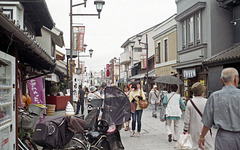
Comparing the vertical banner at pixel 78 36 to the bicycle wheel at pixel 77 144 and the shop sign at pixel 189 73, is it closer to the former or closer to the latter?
the shop sign at pixel 189 73

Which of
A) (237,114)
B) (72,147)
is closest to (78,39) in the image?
(72,147)

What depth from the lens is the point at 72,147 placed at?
561 centimetres

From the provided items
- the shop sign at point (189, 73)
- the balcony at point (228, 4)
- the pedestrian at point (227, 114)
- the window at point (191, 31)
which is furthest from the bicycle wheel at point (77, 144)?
the window at point (191, 31)

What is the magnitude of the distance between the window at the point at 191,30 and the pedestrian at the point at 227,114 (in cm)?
1393

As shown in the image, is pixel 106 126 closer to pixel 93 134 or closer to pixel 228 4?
pixel 93 134

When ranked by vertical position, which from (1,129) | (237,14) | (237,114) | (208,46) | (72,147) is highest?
(237,14)

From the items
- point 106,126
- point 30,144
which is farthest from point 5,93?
point 106,126

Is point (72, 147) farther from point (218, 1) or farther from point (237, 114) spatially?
point (218, 1)

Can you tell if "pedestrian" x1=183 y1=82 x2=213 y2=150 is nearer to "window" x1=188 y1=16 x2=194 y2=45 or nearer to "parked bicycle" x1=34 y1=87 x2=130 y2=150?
"parked bicycle" x1=34 y1=87 x2=130 y2=150

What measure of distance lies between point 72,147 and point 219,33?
512 inches

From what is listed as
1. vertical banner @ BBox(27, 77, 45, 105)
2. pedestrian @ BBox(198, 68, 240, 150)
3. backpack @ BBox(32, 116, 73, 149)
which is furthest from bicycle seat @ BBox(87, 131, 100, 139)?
vertical banner @ BBox(27, 77, 45, 105)

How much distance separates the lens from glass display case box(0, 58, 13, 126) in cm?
455

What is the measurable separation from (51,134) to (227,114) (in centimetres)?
298

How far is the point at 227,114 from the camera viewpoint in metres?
3.55
